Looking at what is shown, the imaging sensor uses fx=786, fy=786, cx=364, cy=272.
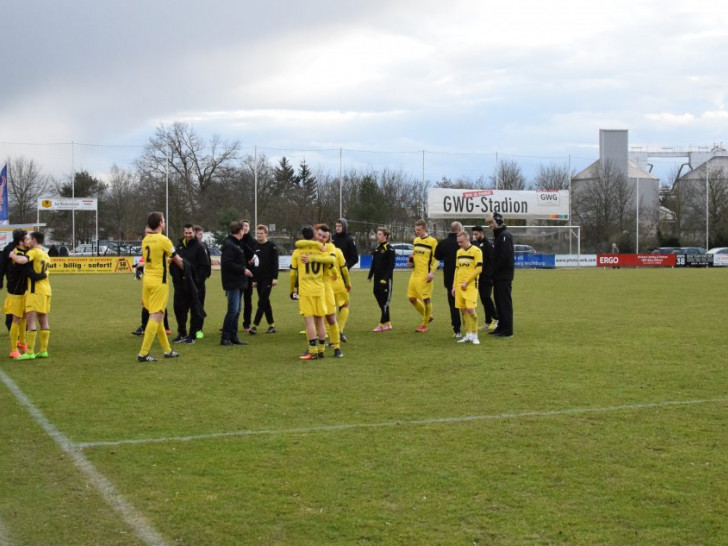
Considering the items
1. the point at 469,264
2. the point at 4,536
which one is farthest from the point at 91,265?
the point at 4,536

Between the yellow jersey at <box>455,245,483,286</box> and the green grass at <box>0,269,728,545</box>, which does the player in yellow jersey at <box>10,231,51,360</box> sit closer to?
the green grass at <box>0,269,728,545</box>

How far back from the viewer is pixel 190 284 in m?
12.9

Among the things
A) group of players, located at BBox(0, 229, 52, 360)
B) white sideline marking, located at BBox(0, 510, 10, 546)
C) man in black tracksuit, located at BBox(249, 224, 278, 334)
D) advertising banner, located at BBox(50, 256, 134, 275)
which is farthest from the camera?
advertising banner, located at BBox(50, 256, 134, 275)

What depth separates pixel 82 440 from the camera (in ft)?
21.5

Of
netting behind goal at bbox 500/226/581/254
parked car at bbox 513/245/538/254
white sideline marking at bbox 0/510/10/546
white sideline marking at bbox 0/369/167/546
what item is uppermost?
netting behind goal at bbox 500/226/581/254

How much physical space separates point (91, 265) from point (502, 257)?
33.7 metres

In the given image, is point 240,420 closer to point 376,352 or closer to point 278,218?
point 376,352

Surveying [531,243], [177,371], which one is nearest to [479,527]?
[177,371]

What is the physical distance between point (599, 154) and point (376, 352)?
6110 cm

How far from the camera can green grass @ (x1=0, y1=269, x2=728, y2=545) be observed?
4.69m

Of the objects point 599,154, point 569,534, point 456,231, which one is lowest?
point 569,534

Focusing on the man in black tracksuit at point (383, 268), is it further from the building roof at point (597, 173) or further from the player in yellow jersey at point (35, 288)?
the building roof at point (597, 173)

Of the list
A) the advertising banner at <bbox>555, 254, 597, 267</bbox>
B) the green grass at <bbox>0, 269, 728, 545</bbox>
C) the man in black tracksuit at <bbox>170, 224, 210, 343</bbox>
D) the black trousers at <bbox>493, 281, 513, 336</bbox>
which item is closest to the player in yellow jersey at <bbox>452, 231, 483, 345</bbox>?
the green grass at <bbox>0, 269, 728, 545</bbox>

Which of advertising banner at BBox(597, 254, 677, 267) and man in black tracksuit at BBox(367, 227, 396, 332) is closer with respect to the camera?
man in black tracksuit at BBox(367, 227, 396, 332)
